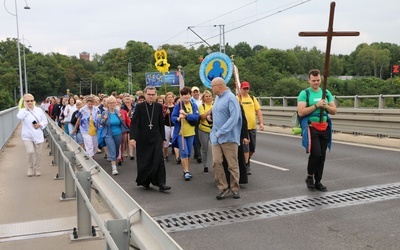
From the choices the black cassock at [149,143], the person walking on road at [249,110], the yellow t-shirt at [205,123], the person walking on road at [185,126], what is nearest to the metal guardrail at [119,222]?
the black cassock at [149,143]

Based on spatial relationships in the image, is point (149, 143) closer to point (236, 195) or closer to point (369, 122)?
point (236, 195)

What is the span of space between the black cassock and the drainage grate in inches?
75.3

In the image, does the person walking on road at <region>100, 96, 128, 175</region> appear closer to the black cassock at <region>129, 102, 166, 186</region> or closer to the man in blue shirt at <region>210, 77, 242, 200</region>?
the black cassock at <region>129, 102, 166, 186</region>

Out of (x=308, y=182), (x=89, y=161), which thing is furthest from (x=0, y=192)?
(x=308, y=182)

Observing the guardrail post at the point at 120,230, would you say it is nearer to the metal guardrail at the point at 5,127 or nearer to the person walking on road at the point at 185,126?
the person walking on road at the point at 185,126

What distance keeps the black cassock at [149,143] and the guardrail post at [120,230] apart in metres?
5.61

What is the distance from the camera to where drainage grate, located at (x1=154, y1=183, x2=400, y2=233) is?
6.52 metres

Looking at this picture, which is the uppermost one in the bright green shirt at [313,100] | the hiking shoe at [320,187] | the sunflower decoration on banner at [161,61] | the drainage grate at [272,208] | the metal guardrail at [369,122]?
the sunflower decoration on banner at [161,61]

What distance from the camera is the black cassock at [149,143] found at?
8.79m

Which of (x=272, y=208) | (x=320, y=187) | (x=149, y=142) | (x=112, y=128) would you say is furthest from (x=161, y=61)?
(x=272, y=208)

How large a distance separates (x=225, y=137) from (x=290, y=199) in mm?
1424

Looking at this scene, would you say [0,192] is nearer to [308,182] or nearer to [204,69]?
[204,69]

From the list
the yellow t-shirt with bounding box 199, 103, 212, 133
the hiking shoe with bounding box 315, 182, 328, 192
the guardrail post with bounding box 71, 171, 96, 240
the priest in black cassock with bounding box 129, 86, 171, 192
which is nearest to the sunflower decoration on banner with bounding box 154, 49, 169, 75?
the yellow t-shirt with bounding box 199, 103, 212, 133

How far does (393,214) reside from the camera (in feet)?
21.4
